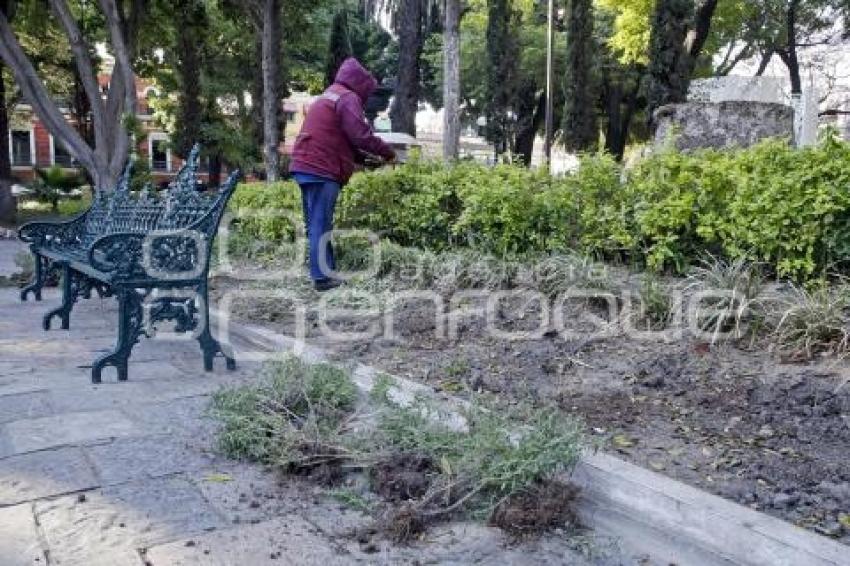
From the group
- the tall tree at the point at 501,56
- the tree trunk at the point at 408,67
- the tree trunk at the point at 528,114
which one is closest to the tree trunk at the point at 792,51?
the tall tree at the point at 501,56

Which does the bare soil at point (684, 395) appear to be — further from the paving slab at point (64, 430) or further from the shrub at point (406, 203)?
the shrub at point (406, 203)

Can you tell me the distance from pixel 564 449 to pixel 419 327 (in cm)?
263

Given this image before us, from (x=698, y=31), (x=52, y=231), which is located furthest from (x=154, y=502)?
(x=698, y=31)

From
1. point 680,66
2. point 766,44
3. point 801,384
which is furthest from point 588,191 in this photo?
point 766,44

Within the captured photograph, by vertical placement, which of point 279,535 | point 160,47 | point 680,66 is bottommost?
point 279,535

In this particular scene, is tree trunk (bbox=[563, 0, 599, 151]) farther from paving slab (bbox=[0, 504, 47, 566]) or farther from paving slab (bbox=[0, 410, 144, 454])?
paving slab (bbox=[0, 504, 47, 566])

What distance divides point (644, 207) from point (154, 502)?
3898 millimetres

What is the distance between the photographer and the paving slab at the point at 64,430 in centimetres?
336

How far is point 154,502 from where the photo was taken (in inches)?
110

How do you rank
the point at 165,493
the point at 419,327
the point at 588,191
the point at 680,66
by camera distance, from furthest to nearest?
the point at 680,66, the point at 588,191, the point at 419,327, the point at 165,493

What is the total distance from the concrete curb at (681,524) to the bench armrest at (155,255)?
111 inches

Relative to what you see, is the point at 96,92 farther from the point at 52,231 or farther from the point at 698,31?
the point at 698,31

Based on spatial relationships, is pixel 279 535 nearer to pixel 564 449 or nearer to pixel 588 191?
pixel 564 449

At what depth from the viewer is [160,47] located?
24.3 metres
